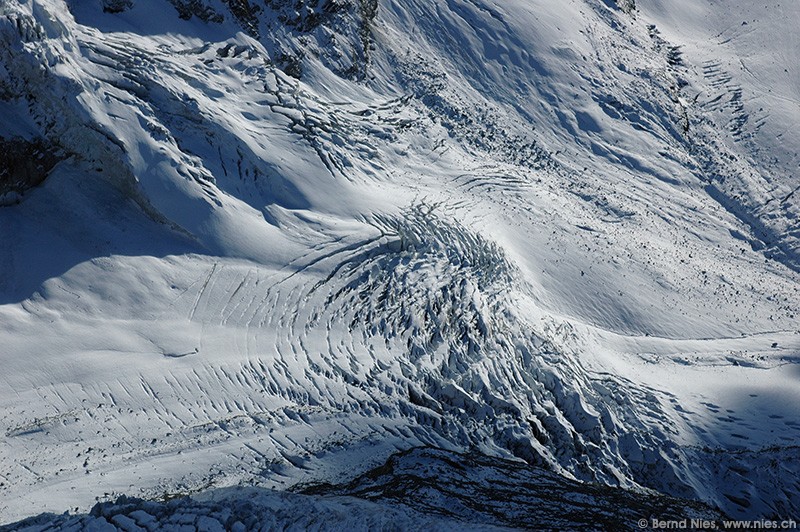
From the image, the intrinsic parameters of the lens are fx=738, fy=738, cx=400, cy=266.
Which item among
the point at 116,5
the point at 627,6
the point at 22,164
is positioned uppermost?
the point at 627,6

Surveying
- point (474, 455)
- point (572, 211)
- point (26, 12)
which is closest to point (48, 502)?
point (474, 455)

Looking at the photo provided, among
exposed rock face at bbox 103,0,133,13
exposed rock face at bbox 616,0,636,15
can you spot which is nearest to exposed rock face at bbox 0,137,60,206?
exposed rock face at bbox 103,0,133,13

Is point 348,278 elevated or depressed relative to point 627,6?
depressed

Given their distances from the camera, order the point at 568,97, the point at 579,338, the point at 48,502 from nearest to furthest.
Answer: the point at 48,502 → the point at 579,338 → the point at 568,97

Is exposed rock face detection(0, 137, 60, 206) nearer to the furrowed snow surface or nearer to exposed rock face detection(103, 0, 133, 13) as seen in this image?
the furrowed snow surface

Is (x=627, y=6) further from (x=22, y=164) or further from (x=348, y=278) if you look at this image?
(x=22, y=164)

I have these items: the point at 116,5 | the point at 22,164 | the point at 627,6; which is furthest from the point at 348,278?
the point at 627,6

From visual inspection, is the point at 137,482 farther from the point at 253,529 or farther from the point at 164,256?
the point at 164,256
